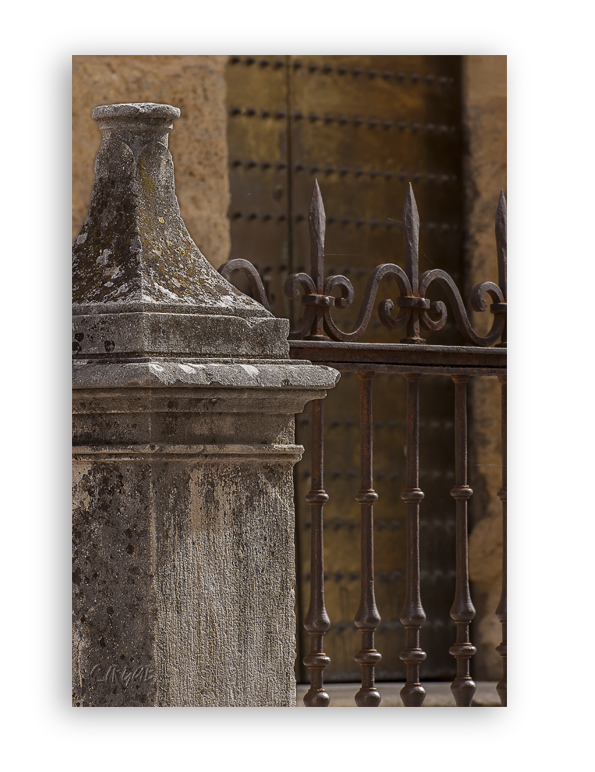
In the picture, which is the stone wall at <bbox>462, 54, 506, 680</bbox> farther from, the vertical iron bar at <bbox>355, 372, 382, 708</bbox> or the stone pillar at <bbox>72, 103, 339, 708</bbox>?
the stone pillar at <bbox>72, 103, 339, 708</bbox>

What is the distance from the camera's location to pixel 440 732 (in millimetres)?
2512

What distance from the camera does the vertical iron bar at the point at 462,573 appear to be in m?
3.16

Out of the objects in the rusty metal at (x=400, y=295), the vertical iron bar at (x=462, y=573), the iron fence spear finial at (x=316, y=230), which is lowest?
the vertical iron bar at (x=462, y=573)

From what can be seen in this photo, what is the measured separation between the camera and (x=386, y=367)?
9.64ft

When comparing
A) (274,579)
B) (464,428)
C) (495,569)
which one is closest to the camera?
(274,579)

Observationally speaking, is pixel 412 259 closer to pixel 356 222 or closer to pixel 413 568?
pixel 413 568

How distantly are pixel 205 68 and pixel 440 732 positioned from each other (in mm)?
2842

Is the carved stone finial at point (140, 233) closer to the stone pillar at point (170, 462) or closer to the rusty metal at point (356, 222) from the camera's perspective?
the stone pillar at point (170, 462)

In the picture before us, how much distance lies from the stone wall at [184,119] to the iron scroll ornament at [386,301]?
148 cm

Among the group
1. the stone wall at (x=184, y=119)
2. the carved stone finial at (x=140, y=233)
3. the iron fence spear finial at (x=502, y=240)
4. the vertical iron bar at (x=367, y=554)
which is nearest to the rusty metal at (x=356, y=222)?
the stone wall at (x=184, y=119)

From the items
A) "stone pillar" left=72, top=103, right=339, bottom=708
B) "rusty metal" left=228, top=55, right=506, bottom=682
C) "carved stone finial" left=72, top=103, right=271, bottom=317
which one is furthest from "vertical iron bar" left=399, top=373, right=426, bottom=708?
"rusty metal" left=228, top=55, right=506, bottom=682

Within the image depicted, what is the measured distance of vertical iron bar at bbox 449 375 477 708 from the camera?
10.4 ft
